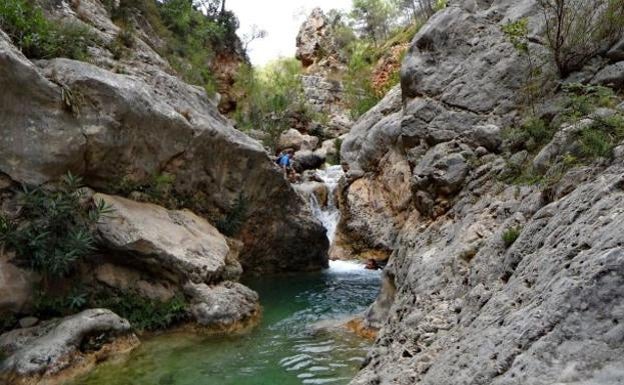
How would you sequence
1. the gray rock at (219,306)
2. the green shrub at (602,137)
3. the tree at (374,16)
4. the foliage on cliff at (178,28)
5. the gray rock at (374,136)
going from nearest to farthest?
the green shrub at (602,137)
the gray rock at (219,306)
the gray rock at (374,136)
the foliage on cliff at (178,28)
the tree at (374,16)

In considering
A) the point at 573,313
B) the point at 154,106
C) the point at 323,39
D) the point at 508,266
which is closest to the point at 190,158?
the point at 154,106

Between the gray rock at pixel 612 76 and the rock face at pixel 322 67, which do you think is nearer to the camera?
the gray rock at pixel 612 76

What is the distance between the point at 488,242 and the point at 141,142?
32.7ft

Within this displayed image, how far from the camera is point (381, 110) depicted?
21047 millimetres

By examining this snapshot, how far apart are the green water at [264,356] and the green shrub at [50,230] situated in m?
2.52

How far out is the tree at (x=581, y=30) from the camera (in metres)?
8.26

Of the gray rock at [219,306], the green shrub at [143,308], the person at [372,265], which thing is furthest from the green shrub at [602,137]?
the person at [372,265]

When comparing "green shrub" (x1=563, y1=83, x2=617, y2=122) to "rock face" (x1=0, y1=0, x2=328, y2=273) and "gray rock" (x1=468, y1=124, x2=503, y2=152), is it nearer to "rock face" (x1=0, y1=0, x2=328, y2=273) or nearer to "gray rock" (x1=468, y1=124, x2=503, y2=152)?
"gray rock" (x1=468, y1=124, x2=503, y2=152)

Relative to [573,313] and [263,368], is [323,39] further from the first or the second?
[573,313]

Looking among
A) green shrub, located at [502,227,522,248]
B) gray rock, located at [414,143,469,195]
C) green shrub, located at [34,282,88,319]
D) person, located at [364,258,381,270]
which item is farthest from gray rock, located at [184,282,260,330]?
person, located at [364,258,381,270]

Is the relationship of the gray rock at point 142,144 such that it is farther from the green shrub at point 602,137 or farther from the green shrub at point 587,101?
the green shrub at point 602,137

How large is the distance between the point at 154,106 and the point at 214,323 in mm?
6139

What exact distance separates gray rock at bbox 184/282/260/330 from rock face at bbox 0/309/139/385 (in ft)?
5.57

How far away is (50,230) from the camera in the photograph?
10.8m
